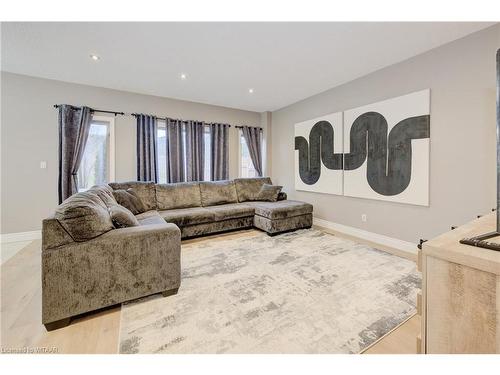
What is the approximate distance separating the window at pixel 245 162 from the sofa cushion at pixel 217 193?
3.35ft

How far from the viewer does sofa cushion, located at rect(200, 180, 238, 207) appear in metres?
4.28

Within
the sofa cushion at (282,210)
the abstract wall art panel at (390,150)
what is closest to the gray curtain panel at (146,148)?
the sofa cushion at (282,210)

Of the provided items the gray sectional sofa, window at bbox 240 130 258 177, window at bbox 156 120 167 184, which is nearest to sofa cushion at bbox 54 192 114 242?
the gray sectional sofa

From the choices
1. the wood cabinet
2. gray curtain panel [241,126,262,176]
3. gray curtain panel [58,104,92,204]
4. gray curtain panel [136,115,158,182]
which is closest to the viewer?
the wood cabinet

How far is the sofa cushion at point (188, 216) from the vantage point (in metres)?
3.40

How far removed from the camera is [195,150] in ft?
15.7

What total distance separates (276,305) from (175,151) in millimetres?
3665

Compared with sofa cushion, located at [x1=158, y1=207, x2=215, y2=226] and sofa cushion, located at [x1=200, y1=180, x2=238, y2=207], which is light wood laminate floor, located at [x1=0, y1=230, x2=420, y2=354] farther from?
sofa cushion, located at [x1=200, y1=180, x2=238, y2=207]

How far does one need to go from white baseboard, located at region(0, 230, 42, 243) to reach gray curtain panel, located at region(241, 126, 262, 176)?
427cm

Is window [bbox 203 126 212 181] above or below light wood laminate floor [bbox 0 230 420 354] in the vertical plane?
above

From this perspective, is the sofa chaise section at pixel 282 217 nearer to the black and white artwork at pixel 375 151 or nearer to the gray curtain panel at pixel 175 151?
the black and white artwork at pixel 375 151

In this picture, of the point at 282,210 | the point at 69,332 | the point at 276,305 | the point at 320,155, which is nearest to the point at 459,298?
the point at 276,305

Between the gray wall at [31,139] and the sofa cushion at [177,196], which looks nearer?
the gray wall at [31,139]
